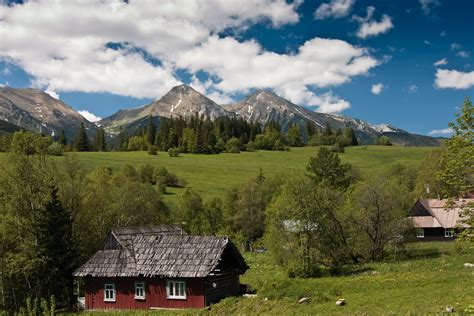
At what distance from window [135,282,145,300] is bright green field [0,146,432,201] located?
57007 millimetres

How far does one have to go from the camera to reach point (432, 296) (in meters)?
26.7

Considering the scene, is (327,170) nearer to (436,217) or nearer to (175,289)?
(436,217)

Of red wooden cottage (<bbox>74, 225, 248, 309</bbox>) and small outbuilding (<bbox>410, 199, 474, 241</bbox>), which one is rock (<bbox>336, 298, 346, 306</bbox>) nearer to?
red wooden cottage (<bbox>74, 225, 248, 309</bbox>)

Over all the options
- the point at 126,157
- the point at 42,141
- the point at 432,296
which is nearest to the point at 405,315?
the point at 432,296

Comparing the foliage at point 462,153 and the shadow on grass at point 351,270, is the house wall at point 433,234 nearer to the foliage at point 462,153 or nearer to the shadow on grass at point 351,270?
the shadow on grass at point 351,270

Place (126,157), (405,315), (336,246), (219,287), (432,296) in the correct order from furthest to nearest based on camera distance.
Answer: (126,157), (336,246), (219,287), (432,296), (405,315)

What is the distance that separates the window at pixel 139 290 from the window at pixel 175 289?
2.00 meters

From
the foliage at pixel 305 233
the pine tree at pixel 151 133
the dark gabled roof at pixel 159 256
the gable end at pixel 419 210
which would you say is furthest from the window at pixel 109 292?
the pine tree at pixel 151 133

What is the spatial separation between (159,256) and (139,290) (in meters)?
2.77

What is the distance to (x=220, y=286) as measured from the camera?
33.7 meters

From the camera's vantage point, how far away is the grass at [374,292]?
81.6ft

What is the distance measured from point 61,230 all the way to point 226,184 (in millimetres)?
68365

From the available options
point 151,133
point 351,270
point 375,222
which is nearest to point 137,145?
point 151,133

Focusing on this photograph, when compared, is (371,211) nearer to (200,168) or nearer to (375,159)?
(200,168)
